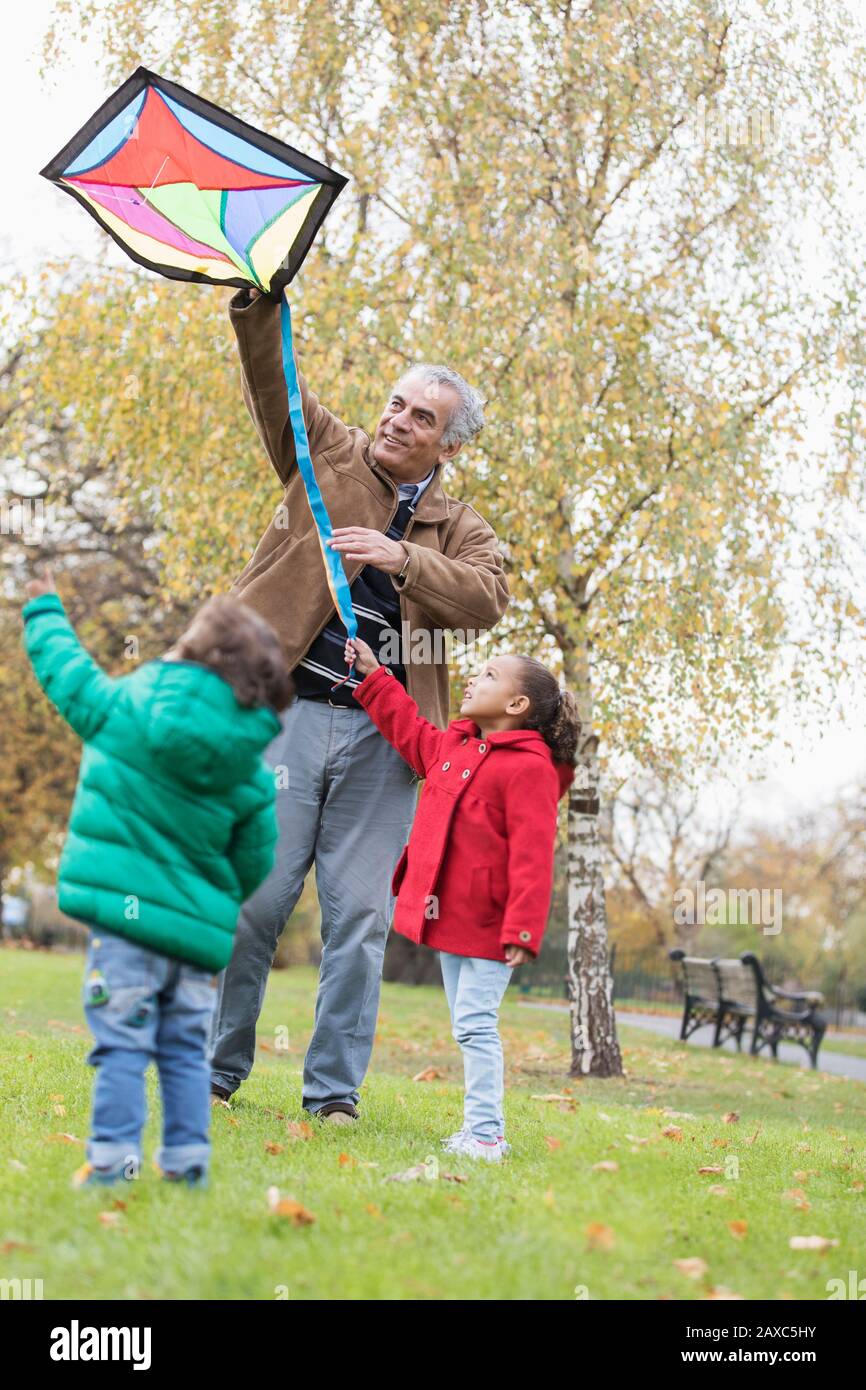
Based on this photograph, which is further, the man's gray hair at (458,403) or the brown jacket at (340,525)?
the man's gray hair at (458,403)

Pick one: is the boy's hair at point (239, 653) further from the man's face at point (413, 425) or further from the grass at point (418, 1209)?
the man's face at point (413, 425)

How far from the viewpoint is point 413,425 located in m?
4.85

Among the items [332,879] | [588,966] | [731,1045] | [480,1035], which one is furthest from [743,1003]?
[480,1035]

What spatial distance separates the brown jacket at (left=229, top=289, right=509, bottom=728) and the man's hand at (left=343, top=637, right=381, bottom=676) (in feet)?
0.65

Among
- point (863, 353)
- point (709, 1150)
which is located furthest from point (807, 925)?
point (709, 1150)

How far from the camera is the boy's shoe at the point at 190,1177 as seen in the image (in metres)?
3.34

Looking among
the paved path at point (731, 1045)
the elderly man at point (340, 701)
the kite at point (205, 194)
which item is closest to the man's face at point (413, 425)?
the elderly man at point (340, 701)

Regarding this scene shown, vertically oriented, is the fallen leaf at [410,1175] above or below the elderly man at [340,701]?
below

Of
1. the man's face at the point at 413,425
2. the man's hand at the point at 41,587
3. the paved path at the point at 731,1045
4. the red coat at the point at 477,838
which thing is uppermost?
the man's face at the point at 413,425

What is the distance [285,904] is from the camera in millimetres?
4812

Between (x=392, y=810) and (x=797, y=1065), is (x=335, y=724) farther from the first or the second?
(x=797, y=1065)

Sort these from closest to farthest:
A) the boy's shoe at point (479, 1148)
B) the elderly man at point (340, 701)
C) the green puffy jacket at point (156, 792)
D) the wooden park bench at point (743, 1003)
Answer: the green puffy jacket at point (156, 792)
the boy's shoe at point (479, 1148)
the elderly man at point (340, 701)
the wooden park bench at point (743, 1003)

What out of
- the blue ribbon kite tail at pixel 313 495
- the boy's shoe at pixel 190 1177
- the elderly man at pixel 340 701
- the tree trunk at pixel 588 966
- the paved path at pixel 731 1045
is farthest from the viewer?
the paved path at pixel 731 1045

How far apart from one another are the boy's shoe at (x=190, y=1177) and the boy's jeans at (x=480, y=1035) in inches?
48.1
